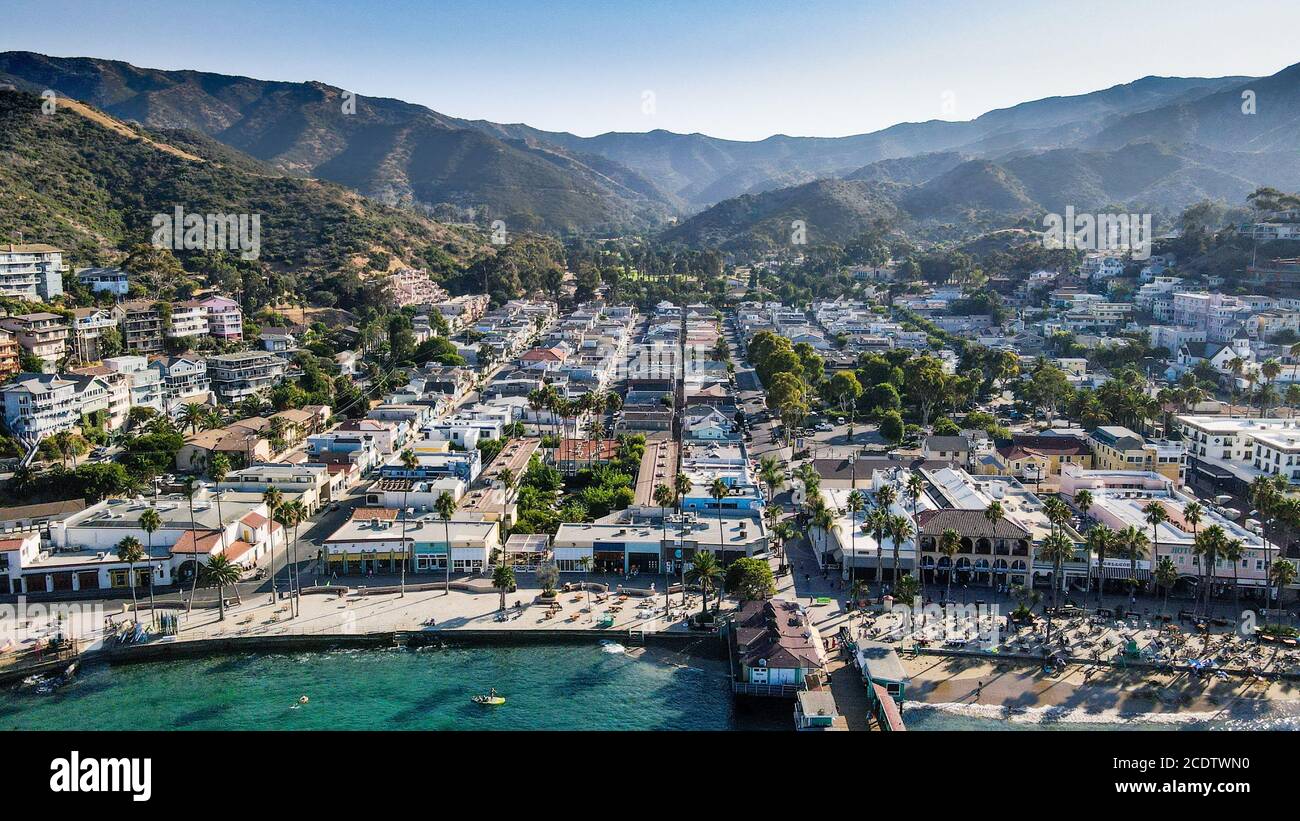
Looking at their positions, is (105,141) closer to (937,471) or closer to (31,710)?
(31,710)

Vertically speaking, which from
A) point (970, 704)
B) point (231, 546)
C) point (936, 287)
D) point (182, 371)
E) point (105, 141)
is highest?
point (105, 141)

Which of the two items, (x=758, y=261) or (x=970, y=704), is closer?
(x=970, y=704)

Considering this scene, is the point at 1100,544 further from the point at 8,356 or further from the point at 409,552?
the point at 8,356

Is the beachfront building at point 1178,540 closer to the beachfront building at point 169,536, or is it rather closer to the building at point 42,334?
the beachfront building at point 169,536

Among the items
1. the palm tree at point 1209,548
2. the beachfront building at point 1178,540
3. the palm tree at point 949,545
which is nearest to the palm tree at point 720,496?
the palm tree at point 949,545

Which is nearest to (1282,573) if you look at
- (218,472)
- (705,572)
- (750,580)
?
(750,580)

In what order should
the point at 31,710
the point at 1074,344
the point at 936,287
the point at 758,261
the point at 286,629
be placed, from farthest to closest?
the point at 758,261 < the point at 936,287 < the point at 1074,344 < the point at 286,629 < the point at 31,710

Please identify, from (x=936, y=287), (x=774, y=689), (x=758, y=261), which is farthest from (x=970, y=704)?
(x=758, y=261)
